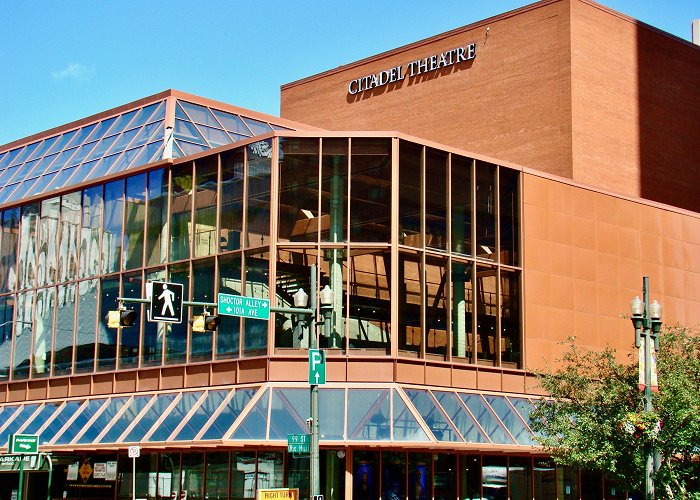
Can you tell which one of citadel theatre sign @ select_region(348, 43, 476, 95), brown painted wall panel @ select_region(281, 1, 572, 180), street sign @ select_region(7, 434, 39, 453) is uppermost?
citadel theatre sign @ select_region(348, 43, 476, 95)

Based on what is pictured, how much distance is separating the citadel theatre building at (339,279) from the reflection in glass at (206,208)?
0.27 feet

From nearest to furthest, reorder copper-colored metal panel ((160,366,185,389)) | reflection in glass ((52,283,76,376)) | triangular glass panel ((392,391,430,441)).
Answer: triangular glass panel ((392,391,430,441)) → copper-colored metal panel ((160,366,185,389)) → reflection in glass ((52,283,76,376))

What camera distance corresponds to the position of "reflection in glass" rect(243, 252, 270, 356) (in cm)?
3916

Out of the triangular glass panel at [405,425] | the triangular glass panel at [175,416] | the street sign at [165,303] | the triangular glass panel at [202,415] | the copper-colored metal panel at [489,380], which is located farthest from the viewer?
the copper-colored metal panel at [489,380]

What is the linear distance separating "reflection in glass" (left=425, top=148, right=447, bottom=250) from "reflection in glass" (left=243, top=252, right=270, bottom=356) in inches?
231

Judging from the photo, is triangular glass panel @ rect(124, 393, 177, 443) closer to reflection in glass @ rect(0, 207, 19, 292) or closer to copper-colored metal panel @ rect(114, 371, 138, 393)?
copper-colored metal panel @ rect(114, 371, 138, 393)

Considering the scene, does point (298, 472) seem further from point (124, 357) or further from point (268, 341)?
point (124, 357)

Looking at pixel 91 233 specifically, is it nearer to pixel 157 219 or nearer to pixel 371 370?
pixel 157 219

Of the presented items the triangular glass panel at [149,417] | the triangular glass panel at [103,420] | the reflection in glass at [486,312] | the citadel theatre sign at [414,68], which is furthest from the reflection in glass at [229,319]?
the citadel theatre sign at [414,68]

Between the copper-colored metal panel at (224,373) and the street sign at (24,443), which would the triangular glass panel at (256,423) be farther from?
the street sign at (24,443)

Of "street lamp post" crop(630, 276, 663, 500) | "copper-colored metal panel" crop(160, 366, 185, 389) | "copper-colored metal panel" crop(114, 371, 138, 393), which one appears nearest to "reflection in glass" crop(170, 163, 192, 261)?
"copper-colored metal panel" crop(160, 366, 185, 389)

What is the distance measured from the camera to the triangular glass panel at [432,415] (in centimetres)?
3712

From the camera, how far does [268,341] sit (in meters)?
38.8

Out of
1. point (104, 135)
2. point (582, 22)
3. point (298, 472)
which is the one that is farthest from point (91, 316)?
point (582, 22)
